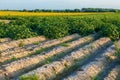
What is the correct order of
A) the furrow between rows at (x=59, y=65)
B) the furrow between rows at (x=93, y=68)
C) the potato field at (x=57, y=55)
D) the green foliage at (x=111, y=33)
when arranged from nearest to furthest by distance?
the furrow between rows at (x=59, y=65), the furrow between rows at (x=93, y=68), the potato field at (x=57, y=55), the green foliage at (x=111, y=33)

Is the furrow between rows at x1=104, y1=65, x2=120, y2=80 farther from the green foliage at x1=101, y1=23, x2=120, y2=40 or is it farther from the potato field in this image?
the green foliage at x1=101, y1=23, x2=120, y2=40

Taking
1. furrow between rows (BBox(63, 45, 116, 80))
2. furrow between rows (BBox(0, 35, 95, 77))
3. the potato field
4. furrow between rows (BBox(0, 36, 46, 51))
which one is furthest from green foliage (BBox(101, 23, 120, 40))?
furrow between rows (BBox(63, 45, 116, 80))

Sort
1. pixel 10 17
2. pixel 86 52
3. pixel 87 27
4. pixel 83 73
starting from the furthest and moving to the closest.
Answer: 1. pixel 10 17
2. pixel 87 27
3. pixel 86 52
4. pixel 83 73

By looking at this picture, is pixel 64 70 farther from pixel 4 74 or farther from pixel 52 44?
pixel 52 44

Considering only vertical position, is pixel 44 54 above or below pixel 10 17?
above

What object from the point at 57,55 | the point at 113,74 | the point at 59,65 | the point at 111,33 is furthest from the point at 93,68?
the point at 111,33

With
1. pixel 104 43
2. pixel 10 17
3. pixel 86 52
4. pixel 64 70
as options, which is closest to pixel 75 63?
pixel 64 70

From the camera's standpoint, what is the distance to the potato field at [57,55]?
11758 mm

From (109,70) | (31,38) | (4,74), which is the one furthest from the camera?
(31,38)

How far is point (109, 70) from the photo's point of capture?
13266mm

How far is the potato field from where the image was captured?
1176 centimetres

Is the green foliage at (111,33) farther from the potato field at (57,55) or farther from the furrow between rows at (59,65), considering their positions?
the furrow between rows at (59,65)

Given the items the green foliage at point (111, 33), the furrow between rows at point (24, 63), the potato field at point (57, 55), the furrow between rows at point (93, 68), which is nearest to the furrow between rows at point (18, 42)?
the potato field at point (57, 55)

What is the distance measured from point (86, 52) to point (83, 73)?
13.4ft
